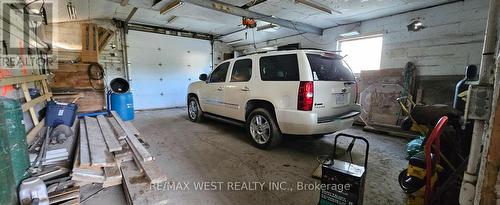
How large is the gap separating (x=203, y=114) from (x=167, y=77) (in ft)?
11.9

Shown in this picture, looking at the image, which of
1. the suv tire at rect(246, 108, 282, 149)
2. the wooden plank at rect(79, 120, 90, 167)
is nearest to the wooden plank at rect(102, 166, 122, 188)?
the wooden plank at rect(79, 120, 90, 167)

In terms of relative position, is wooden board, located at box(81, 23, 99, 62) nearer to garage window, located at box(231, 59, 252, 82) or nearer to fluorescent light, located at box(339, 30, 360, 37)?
garage window, located at box(231, 59, 252, 82)

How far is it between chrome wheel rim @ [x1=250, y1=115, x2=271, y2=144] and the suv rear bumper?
292 mm

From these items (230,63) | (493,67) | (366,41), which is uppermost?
(366,41)

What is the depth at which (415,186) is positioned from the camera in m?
1.73

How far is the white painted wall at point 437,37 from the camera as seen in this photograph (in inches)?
157

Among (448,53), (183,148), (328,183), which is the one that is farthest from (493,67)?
(448,53)

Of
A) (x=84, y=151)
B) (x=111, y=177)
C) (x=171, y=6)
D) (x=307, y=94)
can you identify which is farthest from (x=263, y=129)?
(x=171, y=6)

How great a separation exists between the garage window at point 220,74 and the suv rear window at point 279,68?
115 centimetres

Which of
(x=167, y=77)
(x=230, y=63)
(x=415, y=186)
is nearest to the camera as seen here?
(x=415, y=186)

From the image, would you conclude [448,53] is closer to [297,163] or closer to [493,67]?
[297,163]

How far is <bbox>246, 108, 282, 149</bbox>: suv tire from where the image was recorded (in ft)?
10.6

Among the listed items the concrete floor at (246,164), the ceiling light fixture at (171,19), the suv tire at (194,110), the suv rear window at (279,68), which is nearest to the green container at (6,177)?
the concrete floor at (246,164)

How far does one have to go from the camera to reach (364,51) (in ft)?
18.7
